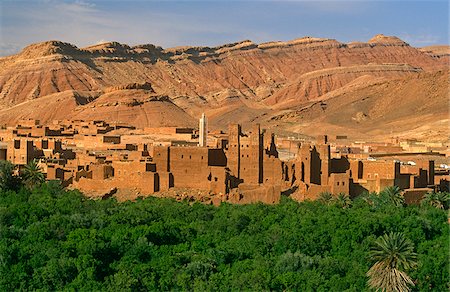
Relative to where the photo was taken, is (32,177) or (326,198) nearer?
(326,198)

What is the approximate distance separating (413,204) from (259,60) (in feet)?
374

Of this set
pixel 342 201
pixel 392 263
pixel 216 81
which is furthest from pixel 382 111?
pixel 392 263

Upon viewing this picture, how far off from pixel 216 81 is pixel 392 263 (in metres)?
113

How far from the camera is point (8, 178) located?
4288 centimetres

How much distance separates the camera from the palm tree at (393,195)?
38.8m

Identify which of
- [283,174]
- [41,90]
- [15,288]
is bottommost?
[15,288]

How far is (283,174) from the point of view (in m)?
40.0

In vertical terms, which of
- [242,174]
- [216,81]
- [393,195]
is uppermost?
[216,81]

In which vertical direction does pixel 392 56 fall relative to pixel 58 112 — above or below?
above

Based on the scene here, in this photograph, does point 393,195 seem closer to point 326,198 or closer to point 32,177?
point 326,198

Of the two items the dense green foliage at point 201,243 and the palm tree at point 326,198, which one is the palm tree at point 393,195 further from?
the palm tree at point 326,198

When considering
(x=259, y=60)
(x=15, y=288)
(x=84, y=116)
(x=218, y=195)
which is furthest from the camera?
(x=259, y=60)

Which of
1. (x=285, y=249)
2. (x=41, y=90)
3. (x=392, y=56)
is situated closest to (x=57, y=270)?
(x=285, y=249)

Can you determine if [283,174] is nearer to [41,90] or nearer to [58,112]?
[58,112]
